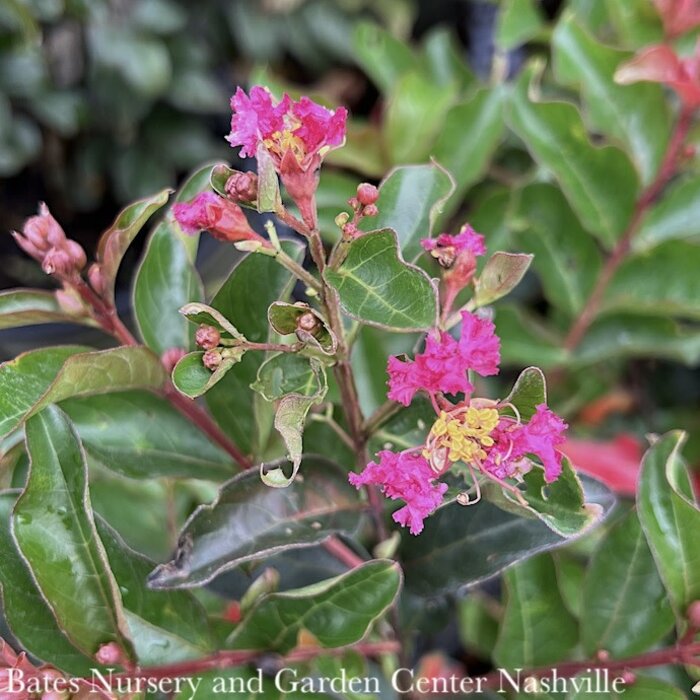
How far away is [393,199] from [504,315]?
40 centimetres

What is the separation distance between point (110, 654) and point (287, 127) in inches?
12.9

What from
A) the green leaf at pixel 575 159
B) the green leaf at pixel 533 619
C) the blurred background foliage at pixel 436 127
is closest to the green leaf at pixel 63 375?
the blurred background foliage at pixel 436 127

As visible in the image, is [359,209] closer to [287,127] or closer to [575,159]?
[287,127]

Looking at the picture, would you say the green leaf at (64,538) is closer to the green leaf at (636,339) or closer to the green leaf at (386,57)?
the green leaf at (636,339)

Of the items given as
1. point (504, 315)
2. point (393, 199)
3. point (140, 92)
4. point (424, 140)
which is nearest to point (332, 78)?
point (140, 92)

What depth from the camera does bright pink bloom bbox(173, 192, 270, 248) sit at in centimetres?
41

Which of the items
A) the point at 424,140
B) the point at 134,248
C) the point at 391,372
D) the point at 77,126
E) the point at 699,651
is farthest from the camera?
the point at 134,248

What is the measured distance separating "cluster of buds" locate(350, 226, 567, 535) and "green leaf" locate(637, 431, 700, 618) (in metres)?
0.14

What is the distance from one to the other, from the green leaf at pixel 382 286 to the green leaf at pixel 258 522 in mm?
126

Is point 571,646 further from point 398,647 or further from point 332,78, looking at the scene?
point 332,78

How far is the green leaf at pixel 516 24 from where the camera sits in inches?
37.6

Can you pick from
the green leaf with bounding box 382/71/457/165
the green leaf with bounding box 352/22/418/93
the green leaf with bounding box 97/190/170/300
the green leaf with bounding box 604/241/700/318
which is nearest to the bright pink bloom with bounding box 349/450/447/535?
the green leaf with bounding box 97/190/170/300

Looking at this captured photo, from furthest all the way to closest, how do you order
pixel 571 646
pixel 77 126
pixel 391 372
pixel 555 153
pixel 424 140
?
pixel 77 126 → pixel 424 140 → pixel 555 153 → pixel 571 646 → pixel 391 372

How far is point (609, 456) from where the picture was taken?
100 centimetres
